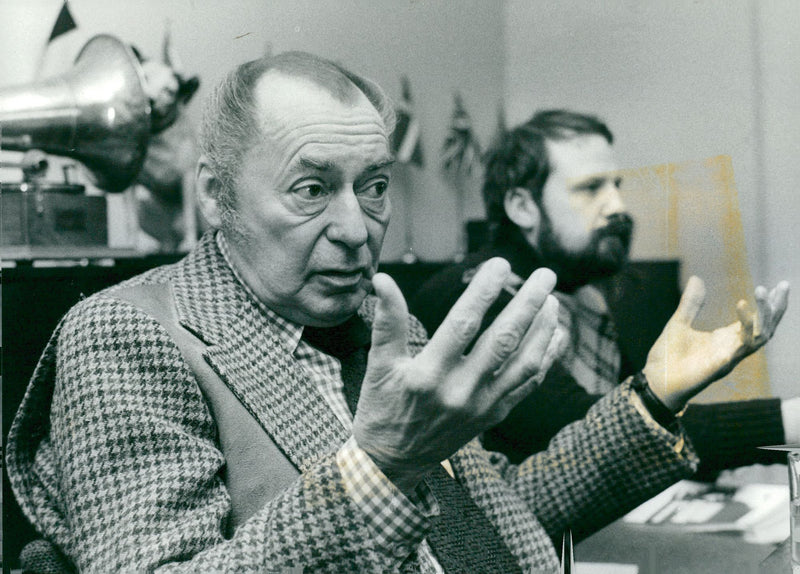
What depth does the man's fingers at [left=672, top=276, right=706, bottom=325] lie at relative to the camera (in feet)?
4.73

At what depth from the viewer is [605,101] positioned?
1494 mm

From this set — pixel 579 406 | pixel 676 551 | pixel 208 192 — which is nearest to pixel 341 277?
pixel 208 192

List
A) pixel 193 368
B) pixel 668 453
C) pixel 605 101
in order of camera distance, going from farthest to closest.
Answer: pixel 605 101
pixel 668 453
pixel 193 368

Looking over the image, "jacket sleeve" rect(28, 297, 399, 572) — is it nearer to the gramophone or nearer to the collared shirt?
the collared shirt

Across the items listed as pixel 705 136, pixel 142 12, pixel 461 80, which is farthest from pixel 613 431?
pixel 142 12

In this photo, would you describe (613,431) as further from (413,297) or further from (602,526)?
(413,297)

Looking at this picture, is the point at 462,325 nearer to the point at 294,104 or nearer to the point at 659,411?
the point at 294,104

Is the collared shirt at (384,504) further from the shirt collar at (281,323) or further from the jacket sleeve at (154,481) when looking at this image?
the shirt collar at (281,323)

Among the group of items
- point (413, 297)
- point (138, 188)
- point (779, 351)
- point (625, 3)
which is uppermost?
point (625, 3)

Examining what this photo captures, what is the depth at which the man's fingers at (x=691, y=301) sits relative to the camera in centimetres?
144

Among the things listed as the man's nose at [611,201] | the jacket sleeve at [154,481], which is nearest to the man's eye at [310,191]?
the jacket sleeve at [154,481]

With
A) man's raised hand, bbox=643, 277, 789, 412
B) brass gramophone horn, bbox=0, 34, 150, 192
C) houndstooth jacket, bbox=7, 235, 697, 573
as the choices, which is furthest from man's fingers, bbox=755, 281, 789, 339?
brass gramophone horn, bbox=0, 34, 150, 192

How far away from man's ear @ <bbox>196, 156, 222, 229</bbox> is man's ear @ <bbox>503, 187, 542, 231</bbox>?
59 centimetres

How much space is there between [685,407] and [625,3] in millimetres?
721
